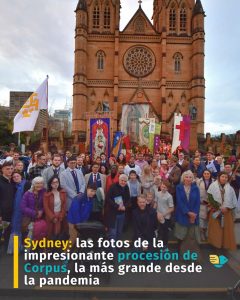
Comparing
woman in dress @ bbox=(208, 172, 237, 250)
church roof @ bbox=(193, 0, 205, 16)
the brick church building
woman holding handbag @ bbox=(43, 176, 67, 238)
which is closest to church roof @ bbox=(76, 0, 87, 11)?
the brick church building

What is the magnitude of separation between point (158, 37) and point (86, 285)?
4008 cm

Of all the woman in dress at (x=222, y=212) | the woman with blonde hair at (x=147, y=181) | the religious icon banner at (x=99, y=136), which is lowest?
the woman in dress at (x=222, y=212)

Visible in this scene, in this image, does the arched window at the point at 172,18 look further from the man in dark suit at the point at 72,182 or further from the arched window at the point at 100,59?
the man in dark suit at the point at 72,182

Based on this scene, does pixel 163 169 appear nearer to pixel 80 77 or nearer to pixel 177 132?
pixel 177 132

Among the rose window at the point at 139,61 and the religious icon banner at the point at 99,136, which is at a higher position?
the rose window at the point at 139,61

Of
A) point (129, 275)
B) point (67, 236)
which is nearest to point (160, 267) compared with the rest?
point (129, 275)

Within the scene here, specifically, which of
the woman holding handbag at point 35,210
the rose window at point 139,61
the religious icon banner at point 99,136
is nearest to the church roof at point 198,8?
the rose window at point 139,61

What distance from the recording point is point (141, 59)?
4038 centimetres

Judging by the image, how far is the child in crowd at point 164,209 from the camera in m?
6.03

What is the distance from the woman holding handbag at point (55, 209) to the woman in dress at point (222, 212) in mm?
3018

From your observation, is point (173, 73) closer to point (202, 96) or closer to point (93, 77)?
point (202, 96)

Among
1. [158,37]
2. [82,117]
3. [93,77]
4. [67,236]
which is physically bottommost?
[67,236]

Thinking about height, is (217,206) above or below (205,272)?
above

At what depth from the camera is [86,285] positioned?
4820 mm
